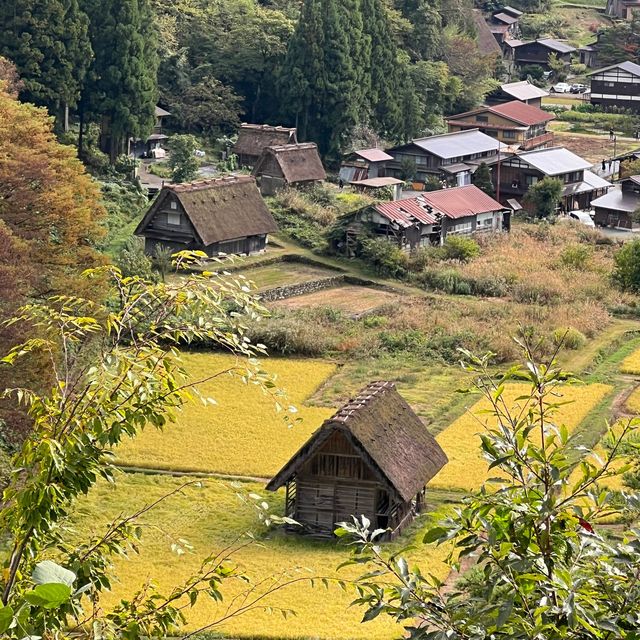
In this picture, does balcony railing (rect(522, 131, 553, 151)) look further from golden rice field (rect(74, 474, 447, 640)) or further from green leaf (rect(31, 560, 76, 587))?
green leaf (rect(31, 560, 76, 587))

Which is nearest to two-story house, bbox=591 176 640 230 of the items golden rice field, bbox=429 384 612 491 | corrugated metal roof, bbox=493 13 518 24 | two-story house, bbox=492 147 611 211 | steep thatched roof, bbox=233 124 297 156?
two-story house, bbox=492 147 611 211

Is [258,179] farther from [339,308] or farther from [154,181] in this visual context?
[339,308]

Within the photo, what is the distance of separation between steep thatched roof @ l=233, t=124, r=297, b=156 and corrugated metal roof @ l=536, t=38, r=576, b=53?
33380mm

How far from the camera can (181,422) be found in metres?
28.3

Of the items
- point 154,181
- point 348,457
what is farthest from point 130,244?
point 348,457

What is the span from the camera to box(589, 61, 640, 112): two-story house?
2823 inches

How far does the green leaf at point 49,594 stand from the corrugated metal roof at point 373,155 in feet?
163

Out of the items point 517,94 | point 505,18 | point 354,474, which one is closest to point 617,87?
point 517,94

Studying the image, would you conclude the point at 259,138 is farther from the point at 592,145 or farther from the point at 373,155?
the point at 592,145

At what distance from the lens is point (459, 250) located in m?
43.8

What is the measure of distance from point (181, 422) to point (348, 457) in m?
7.05

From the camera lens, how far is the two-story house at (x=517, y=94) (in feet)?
231

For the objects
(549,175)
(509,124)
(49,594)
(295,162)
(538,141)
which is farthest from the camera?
(538,141)

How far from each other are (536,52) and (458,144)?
2832 centimetres
